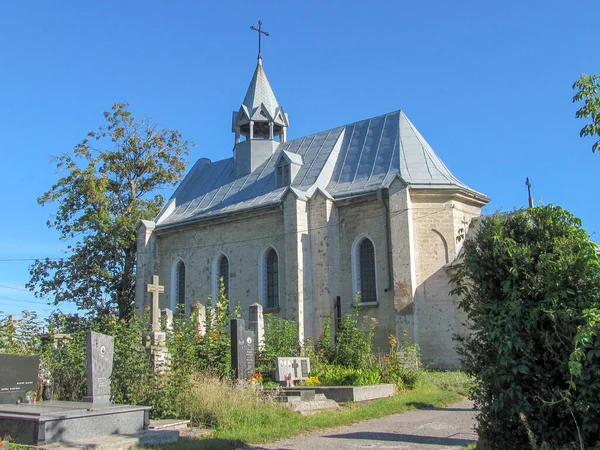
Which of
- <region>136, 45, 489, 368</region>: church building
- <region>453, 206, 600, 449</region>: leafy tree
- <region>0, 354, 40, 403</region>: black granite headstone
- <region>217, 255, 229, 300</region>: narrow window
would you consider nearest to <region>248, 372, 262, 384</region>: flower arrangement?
<region>0, 354, 40, 403</region>: black granite headstone

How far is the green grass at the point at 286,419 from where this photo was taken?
A: 884 centimetres

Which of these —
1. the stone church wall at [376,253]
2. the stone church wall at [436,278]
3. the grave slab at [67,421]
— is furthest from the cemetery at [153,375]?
the stone church wall at [436,278]

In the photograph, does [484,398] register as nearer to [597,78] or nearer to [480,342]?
[480,342]

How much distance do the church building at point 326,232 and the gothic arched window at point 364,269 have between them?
39 millimetres

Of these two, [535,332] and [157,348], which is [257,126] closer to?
[157,348]

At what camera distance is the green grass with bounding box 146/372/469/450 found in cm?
884

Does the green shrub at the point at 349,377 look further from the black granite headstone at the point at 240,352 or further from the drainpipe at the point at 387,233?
the drainpipe at the point at 387,233

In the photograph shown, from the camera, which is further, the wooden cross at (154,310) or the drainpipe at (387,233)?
the drainpipe at (387,233)

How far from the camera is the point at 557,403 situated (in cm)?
595

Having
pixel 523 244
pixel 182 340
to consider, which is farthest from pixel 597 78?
pixel 182 340

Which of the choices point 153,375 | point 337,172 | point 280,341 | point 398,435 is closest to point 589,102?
point 398,435

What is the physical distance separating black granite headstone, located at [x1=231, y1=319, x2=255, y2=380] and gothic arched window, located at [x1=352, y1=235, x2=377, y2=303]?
7.76 metres

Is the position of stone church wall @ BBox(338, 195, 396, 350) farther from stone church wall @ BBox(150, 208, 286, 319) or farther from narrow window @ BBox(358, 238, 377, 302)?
stone church wall @ BBox(150, 208, 286, 319)

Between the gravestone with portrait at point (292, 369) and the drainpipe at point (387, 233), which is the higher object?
the drainpipe at point (387, 233)
